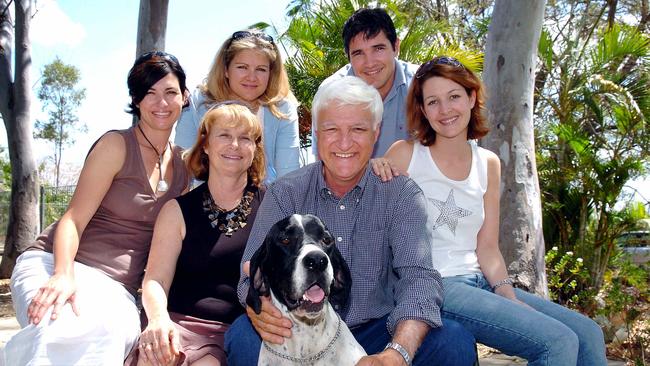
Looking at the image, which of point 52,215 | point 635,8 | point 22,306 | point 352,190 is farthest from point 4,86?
point 635,8

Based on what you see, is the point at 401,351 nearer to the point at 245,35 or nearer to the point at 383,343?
the point at 383,343

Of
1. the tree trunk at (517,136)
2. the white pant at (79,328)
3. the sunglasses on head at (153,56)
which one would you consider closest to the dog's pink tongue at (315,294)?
the white pant at (79,328)

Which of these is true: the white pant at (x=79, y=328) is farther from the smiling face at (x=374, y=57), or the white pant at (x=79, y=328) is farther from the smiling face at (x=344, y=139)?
the smiling face at (x=374, y=57)

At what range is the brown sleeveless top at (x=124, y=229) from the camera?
11.0 feet

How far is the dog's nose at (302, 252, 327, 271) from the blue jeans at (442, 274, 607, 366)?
35.1 inches

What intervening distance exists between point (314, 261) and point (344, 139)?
73 cm

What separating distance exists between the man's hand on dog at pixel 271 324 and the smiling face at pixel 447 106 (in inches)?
54.8

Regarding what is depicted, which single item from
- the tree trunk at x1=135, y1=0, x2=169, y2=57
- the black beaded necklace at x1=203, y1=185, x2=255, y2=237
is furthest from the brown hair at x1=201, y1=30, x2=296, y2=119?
the tree trunk at x1=135, y1=0, x2=169, y2=57

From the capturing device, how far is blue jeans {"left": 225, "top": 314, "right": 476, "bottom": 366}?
2754mm

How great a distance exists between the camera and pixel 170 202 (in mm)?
3322

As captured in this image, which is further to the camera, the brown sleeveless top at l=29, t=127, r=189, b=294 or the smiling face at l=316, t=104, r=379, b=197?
the brown sleeveless top at l=29, t=127, r=189, b=294

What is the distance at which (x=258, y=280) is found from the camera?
2684 mm

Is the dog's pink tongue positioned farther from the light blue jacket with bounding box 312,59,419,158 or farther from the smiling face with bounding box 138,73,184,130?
the light blue jacket with bounding box 312,59,419,158

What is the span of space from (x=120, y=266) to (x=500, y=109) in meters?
3.65
